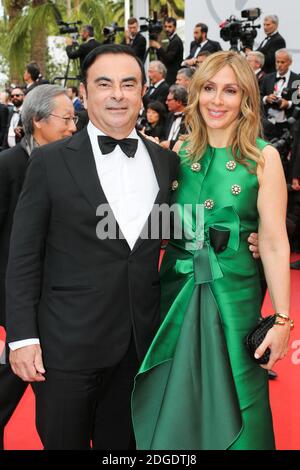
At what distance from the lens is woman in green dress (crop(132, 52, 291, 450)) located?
2.05 metres

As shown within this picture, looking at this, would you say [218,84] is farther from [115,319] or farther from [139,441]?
[139,441]

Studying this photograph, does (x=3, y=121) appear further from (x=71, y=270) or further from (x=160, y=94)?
(x=71, y=270)

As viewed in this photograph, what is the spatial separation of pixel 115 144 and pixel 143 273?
409mm

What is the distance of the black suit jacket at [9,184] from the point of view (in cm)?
259

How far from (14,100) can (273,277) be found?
8474 millimetres

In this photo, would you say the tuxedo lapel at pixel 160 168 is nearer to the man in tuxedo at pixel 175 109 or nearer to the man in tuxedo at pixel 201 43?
the man in tuxedo at pixel 175 109

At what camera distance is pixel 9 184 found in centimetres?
260

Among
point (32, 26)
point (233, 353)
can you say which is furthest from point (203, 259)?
point (32, 26)

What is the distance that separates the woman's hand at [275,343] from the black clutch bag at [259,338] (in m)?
0.01

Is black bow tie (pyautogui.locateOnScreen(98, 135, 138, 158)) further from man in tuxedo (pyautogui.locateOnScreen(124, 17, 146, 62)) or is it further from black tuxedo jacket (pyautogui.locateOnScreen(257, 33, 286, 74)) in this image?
man in tuxedo (pyautogui.locateOnScreen(124, 17, 146, 62))

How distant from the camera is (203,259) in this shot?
207cm

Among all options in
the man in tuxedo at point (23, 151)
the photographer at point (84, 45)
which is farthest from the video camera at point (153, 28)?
the man in tuxedo at point (23, 151)

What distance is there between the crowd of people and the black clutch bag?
0.02 m

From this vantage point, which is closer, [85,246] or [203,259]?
[85,246]
